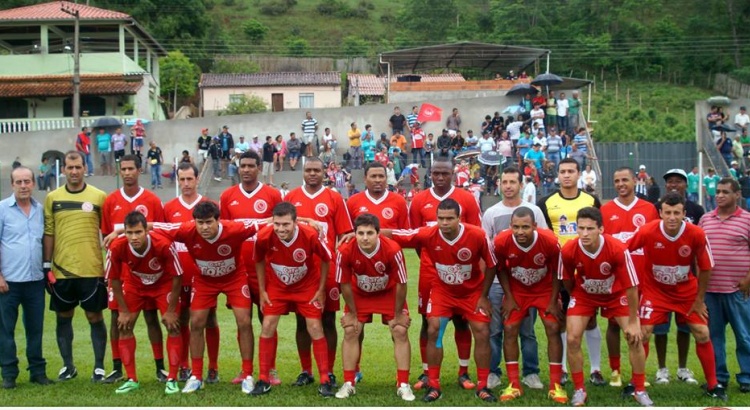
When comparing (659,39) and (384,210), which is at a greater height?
(659,39)

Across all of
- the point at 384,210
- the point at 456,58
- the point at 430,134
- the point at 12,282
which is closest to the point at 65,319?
the point at 12,282

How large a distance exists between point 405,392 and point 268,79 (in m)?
48.0

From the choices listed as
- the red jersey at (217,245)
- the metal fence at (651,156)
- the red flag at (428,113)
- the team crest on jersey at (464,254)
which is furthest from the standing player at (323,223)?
the red flag at (428,113)

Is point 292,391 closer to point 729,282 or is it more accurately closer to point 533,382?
point 533,382

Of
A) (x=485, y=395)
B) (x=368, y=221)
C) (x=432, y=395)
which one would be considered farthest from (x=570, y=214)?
(x=432, y=395)

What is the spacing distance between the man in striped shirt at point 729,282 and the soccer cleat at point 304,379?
4.41 meters

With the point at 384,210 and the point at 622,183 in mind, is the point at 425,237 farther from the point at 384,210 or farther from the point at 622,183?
the point at 622,183

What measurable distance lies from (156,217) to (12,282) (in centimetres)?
171

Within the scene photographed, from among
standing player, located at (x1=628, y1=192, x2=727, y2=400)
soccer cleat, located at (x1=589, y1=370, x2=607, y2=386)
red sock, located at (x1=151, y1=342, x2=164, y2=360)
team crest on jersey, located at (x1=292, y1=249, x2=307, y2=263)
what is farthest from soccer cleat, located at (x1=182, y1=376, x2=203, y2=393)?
standing player, located at (x1=628, y1=192, x2=727, y2=400)

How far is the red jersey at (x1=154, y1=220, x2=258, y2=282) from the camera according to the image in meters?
9.17

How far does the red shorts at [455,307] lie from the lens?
9.09m

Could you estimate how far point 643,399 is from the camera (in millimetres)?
8492

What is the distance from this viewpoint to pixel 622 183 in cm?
970

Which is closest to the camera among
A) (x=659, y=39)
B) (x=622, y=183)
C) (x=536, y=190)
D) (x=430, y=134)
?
(x=622, y=183)
